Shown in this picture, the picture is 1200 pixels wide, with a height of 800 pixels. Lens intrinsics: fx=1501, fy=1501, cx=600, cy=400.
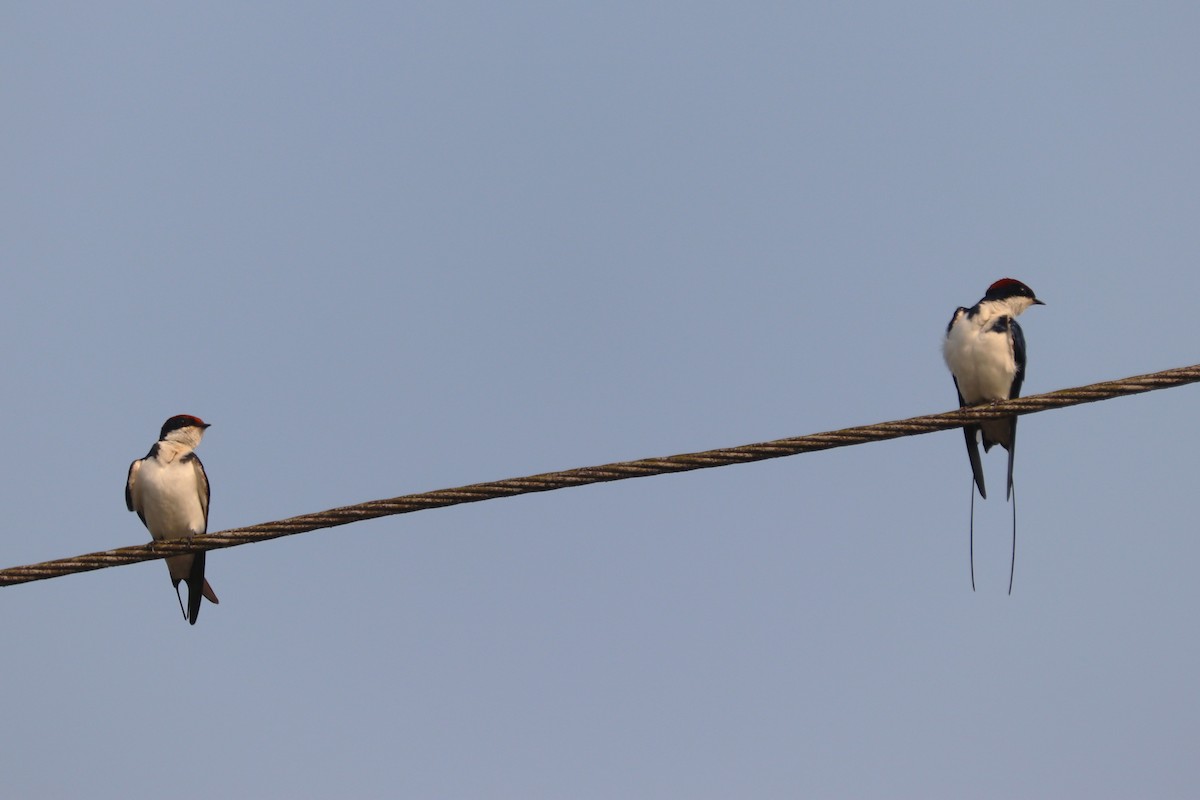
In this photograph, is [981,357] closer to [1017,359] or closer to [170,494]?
[1017,359]

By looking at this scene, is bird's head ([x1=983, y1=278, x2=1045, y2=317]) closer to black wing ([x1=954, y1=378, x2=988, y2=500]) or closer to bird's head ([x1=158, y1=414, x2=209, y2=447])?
black wing ([x1=954, y1=378, x2=988, y2=500])

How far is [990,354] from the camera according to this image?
7.29 m

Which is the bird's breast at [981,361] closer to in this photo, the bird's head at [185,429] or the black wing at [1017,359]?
the black wing at [1017,359]

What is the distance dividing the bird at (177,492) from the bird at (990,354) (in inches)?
153

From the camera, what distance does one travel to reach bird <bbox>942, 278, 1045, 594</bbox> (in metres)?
7.30

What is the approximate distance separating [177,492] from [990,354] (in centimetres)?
415

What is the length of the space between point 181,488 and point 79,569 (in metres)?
2.62

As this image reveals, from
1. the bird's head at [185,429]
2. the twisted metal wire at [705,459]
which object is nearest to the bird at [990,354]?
the twisted metal wire at [705,459]

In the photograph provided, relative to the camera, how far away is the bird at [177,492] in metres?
7.73

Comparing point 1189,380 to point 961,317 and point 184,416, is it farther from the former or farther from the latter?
point 184,416

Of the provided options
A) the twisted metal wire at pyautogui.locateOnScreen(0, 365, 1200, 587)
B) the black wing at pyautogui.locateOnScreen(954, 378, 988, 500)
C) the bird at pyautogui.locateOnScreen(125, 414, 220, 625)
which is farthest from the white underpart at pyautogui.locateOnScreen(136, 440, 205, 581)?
the black wing at pyautogui.locateOnScreen(954, 378, 988, 500)

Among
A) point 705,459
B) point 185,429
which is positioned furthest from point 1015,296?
point 185,429

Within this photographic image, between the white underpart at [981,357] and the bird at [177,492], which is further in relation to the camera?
the bird at [177,492]

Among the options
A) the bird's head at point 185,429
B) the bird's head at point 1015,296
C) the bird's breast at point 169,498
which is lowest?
the bird's breast at point 169,498
